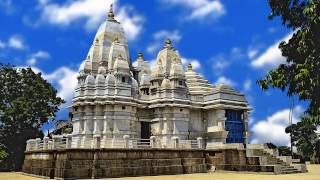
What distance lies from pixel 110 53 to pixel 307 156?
34290mm

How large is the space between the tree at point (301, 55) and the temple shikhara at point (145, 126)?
32.1 ft

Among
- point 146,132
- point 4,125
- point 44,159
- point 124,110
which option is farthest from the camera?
point 4,125

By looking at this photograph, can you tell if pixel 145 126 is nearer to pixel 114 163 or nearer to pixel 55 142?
pixel 114 163

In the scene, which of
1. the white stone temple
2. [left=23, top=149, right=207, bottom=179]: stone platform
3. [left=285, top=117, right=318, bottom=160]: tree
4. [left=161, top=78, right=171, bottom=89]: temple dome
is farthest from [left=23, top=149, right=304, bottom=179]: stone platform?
[left=285, top=117, right=318, bottom=160]: tree

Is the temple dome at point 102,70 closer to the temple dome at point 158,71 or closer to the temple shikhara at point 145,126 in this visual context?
the temple shikhara at point 145,126

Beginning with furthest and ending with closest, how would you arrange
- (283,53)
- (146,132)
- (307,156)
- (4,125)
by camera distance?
1. (307,156)
2. (4,125)
3. (146,132)
4. (283,53)

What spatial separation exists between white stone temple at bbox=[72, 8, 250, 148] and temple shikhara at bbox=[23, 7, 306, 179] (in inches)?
3.2

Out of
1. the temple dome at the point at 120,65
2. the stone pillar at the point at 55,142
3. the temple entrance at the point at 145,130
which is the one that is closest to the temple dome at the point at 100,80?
the temple dome at the point at 120,65

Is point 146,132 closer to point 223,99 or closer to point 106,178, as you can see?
point 223,99

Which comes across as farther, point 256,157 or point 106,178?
point 256,157

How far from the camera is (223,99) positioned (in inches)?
1243

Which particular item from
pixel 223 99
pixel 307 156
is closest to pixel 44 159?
pixel 223 99

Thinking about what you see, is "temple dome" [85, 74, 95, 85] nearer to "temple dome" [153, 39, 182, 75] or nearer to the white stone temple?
the white stone temple

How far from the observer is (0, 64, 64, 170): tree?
39562 millimetres
